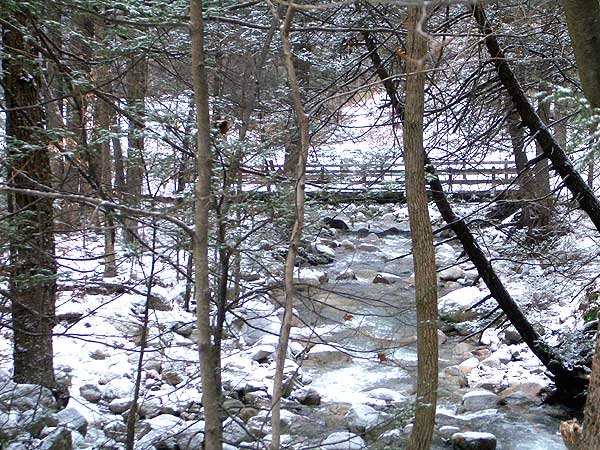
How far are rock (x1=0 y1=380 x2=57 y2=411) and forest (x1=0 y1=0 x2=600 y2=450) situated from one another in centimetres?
4

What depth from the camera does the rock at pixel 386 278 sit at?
11.8 metres

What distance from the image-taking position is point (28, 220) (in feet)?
14.7

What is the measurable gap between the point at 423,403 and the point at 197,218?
2.53m

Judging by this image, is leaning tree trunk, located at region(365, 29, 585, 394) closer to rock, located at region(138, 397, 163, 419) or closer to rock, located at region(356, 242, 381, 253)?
rock, located at region(138, 397, 163, 419)

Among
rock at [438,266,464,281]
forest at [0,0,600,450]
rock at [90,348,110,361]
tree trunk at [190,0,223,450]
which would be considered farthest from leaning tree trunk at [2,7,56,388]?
rock at [438,266,464,281]

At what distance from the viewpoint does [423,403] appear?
4.58 m

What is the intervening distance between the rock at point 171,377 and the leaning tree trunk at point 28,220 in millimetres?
1691

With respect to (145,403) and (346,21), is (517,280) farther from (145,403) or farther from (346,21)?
(145,403)

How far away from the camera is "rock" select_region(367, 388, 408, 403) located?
7.54 metres

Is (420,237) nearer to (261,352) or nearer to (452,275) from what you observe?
(261,352)

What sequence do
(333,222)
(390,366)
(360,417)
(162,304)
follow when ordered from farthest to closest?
(162,304)
(390,366)
(333,222)
(360,417)

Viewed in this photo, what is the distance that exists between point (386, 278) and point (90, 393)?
6.20 meters

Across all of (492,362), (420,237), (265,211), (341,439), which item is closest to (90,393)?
(341,439)

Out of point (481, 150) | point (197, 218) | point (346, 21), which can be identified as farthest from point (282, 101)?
point (197, 218)
